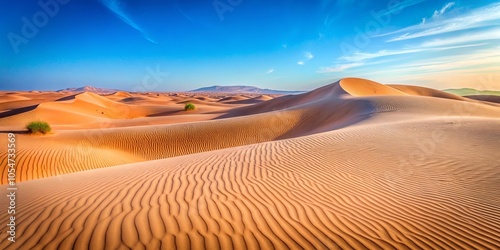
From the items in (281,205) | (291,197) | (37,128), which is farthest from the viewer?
(37,128)

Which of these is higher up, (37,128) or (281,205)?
(281,205)

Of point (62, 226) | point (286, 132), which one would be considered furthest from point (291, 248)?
point (286, 132)

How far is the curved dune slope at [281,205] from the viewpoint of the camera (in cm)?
279

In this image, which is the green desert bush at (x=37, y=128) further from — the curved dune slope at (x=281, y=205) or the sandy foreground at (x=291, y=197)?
the curved dune slope at (x=281, y=205)

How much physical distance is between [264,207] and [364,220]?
1359 millimetres

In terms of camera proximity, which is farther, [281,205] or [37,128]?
[37,128]

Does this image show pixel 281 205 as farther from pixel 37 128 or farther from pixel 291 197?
pixel 37 128

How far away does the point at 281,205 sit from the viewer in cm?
369

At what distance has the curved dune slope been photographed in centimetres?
279

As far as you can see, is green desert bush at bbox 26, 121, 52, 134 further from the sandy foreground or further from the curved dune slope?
the curved dune slope

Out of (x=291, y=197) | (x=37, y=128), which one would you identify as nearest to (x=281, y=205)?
(x=291, y=197)

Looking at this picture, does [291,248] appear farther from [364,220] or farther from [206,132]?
[206,132]

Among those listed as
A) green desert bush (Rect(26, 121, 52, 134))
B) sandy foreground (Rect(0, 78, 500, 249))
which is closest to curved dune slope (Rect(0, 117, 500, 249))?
sandy foreground (Rect(0, 78, 500, 249))

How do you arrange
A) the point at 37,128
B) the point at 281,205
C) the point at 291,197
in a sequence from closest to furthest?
the point at 281,205 → the point at 291,197 → the point at 37,128
